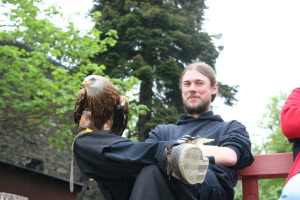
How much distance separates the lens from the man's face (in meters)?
2.60

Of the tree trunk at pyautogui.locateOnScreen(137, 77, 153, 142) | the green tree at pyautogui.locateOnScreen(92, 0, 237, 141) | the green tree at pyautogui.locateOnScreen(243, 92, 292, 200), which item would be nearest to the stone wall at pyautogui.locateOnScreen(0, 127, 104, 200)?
the tree trunk at pyautogui.locateOnScreen(137, 77, 153, 142)

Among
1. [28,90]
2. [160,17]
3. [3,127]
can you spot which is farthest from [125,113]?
[160,17]

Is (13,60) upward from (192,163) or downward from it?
upward

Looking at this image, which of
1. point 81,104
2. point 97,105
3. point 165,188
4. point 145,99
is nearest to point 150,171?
point 165,188

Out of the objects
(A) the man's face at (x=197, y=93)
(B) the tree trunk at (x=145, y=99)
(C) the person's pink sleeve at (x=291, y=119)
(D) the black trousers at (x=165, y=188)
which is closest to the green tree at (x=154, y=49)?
(B) the tree trunk at (x=145, y=99)

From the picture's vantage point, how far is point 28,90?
28.8ft

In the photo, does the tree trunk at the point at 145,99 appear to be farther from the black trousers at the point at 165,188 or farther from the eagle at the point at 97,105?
the black trousers at the point at 165,188

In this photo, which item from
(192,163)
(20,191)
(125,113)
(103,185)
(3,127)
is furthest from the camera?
(3,127)

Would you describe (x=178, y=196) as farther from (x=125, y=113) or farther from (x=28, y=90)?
(x=28, y=90)

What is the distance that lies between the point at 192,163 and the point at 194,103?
3.21 feet

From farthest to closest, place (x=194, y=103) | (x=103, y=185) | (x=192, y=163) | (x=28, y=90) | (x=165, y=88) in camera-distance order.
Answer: (x=165, y=88) → (x=28, y=90) → (x=194, y=103) → (x=103, y=185) → (x=192, y=163)

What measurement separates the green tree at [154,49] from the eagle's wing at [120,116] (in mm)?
10358

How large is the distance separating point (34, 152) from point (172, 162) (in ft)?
40.4

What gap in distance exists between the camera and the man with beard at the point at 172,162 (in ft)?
5.56
